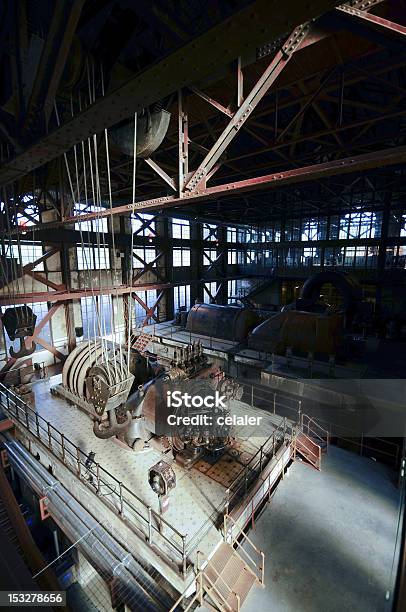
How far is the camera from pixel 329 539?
6363mm

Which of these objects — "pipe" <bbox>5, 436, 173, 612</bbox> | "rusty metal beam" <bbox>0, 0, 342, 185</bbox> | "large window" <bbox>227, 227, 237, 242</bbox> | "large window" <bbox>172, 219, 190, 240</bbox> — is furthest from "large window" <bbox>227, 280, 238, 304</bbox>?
"rusty metal beam" <bbox>0, 0, 342, 185</bbox>

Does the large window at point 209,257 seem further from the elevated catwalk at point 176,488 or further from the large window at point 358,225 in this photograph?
the elevated catwalk at point 176,488

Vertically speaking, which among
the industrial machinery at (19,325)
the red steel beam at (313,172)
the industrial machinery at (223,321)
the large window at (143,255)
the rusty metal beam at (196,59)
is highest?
the rusty metal beam at (196,59)

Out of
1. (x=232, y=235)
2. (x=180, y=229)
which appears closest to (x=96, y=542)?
(x=180, y=229)

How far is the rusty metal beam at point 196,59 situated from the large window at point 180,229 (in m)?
21.4

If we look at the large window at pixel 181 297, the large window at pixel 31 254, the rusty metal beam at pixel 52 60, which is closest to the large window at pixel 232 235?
the large window at pixel 181 297

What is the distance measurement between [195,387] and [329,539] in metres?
4.61

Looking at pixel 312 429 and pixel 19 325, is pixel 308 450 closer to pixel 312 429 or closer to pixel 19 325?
pixel 312 429

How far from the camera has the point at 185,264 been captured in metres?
26.5

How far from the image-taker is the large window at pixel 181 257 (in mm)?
25431

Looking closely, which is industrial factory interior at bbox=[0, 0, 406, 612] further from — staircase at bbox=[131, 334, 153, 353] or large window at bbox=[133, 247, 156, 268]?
large window at bbox=[133, 247, 156, 268]

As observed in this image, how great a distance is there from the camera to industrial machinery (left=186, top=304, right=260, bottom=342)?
1784 centimetres

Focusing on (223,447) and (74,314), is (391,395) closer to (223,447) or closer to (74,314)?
(223,447)

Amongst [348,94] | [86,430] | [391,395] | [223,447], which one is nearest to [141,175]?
[348,94]
